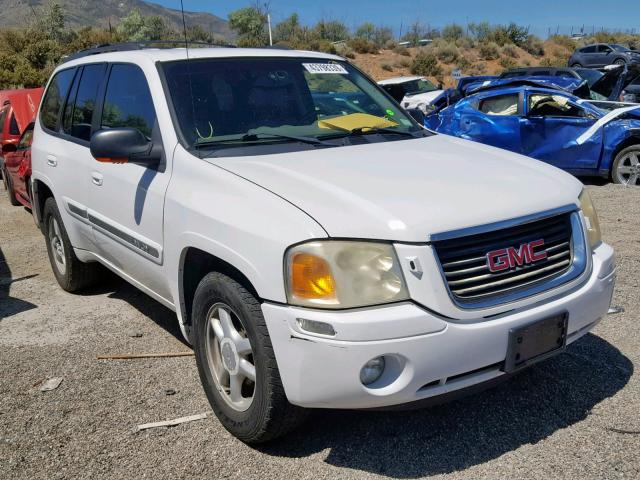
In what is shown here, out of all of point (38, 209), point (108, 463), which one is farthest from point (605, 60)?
point (108, 463)

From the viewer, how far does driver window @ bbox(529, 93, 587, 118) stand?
9.82 metres

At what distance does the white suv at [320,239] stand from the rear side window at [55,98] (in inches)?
41.4

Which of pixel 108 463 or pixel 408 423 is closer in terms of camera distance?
pixel 108 463

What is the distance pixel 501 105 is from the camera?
10.6 metres

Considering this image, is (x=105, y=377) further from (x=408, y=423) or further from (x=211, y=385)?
(x=408, y=423)

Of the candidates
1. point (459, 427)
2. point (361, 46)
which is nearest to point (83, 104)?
point (459, 427)

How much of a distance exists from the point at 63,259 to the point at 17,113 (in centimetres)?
648

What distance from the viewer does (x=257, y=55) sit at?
4066 millimetres

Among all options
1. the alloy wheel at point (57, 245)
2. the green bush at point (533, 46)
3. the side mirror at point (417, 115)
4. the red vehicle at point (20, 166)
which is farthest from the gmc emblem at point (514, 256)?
the green bush at point (533, 46)

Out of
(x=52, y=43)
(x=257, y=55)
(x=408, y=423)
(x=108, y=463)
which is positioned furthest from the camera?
(x=52, y=43)

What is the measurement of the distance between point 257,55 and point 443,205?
1.95 meters

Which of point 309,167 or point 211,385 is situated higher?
point 309,167

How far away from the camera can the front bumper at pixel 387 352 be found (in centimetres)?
245

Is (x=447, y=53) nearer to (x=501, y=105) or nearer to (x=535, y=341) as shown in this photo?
(x=501, y=105)
